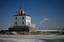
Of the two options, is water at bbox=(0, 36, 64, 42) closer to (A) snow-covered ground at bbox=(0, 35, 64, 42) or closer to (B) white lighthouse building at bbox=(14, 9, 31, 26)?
Result: (A) snow-covered ground at bbox=(0, 35, 64, 42)

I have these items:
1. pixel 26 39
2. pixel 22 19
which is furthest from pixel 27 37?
pixel 22 19

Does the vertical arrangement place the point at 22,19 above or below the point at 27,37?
above

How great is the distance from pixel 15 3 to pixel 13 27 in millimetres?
281

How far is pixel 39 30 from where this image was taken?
2.17m

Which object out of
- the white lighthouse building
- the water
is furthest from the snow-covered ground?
the white lighthouse building

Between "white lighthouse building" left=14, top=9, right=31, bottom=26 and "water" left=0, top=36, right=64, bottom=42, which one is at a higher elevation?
"white lighthouse building" left=14, top=9, right=31, bottom=26

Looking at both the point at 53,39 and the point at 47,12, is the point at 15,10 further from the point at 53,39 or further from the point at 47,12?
the point at 53,39

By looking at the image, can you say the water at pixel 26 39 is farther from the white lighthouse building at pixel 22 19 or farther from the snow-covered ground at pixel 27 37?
the white lighthouse building at pixel 22 19

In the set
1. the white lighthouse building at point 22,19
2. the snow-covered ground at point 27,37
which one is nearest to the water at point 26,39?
the snow-covered ground at point 27,37

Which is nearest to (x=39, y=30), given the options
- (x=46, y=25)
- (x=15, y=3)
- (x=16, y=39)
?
(x=46, y=25)

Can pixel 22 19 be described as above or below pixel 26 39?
above

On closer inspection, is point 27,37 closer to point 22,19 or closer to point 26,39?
point 26,39

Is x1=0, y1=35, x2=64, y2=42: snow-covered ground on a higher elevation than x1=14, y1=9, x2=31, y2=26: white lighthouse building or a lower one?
lower

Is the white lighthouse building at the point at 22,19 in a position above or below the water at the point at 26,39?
above
